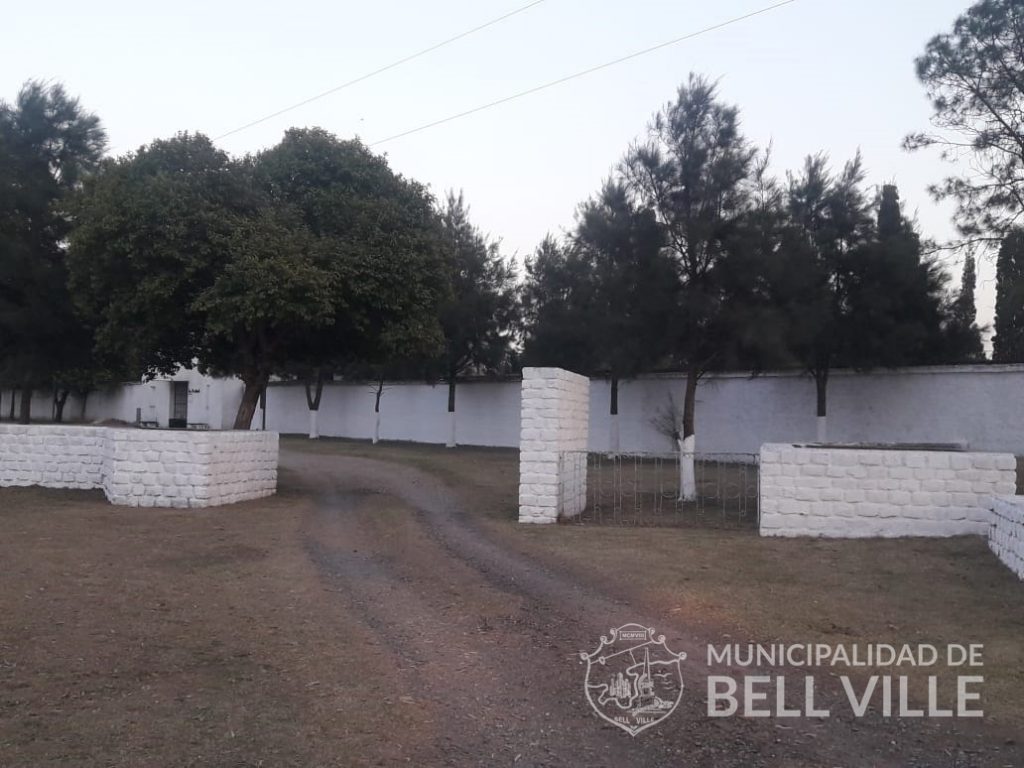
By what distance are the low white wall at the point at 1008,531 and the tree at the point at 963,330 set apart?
578 inches

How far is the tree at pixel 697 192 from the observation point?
1772cm

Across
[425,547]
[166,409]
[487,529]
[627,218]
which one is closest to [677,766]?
[425,547]

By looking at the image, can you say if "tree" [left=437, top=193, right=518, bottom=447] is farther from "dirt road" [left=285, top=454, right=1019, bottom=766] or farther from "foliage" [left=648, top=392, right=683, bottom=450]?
"dirt road" [left=285, top=454, right=1019, bottom=766]

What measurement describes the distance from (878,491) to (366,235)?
30.3ft

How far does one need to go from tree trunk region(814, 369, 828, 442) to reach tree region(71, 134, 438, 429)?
1188cm

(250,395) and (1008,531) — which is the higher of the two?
(250,395)

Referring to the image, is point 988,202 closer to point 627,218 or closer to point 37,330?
point 627,218

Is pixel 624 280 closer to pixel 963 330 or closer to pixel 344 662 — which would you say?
pixel 963 330

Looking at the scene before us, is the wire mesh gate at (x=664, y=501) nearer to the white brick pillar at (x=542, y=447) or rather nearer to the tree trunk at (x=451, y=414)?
the white brick pillar at (x=542, y=447)

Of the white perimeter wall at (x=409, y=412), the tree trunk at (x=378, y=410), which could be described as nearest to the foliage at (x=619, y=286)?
the white perimeter wall at (x=409, y=412)

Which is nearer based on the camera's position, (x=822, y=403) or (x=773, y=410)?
(x=822, y=403)

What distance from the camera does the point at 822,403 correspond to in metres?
24.1

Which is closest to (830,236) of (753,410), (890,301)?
(890,301)

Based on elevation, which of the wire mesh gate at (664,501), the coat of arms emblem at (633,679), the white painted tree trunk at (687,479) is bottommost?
the coat of arms emblem at (633,679)
